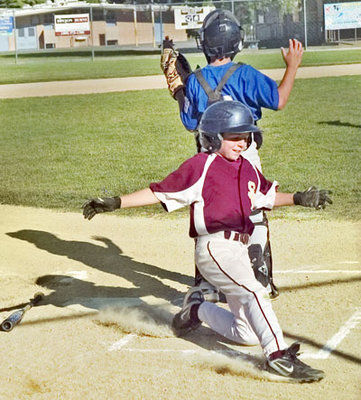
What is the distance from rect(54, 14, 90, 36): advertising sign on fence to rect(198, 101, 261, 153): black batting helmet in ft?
97.7

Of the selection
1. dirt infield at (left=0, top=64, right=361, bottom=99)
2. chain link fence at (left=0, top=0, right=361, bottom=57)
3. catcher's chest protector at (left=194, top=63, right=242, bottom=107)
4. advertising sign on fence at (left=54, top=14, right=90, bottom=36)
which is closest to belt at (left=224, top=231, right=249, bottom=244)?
catcher's chest protector at (left=194, top=63, right=242, bottom=107)

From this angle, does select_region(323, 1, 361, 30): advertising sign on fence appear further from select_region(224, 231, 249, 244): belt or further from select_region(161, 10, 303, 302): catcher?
select_region(224, 231, 249, 244): belt

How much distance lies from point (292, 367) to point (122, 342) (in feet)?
3.80

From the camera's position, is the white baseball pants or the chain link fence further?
the chain link fence

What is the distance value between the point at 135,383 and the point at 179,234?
3485mm

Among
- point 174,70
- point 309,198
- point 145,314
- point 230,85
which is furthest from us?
point 174,70

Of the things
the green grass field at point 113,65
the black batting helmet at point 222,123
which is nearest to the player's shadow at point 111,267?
the black batting helmet at point 222,123

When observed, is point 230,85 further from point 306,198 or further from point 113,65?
point 113,65

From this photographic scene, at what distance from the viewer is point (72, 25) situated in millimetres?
34188

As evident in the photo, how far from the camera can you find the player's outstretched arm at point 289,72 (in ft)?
16.8

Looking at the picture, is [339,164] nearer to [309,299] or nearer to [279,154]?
[279,154]

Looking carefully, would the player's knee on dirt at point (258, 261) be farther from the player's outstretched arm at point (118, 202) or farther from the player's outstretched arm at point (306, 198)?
the player's outstretched arm at point (118, 202)

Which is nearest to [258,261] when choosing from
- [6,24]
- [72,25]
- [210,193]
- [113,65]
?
[210,193]

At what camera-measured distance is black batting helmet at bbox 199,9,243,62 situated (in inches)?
204
